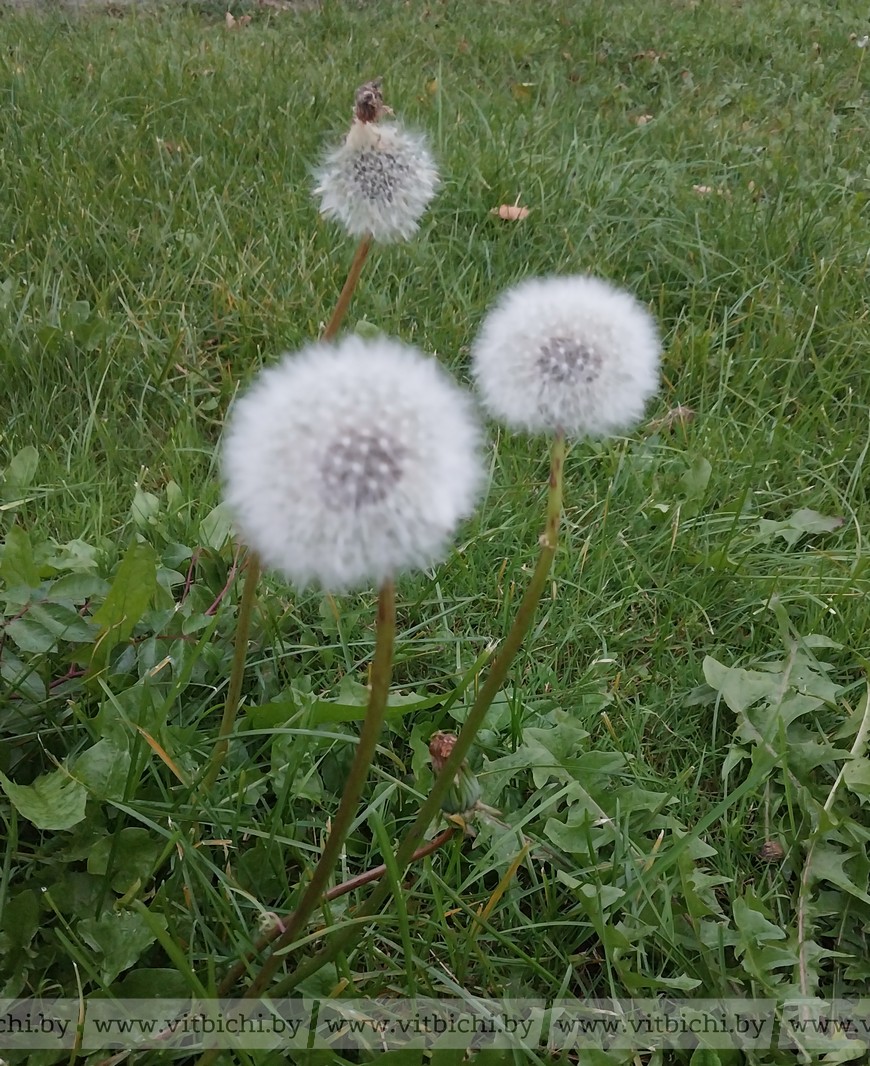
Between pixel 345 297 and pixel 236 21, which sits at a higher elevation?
pixel 345 297

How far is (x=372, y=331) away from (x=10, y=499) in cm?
95

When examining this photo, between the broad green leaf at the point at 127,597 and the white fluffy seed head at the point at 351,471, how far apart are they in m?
0.74

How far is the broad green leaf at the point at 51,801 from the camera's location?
125 cm

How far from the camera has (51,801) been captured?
1291 mm

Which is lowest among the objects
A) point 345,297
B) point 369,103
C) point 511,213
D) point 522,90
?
point 511,213

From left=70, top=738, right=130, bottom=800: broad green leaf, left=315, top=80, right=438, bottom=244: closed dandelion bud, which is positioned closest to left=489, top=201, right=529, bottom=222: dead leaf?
left=315, top=80, right=438, bottom=244: closed dandelion bud

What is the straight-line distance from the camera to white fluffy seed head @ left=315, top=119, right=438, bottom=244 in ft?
4.45

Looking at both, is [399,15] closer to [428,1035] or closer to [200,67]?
[200,67]

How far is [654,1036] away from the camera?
4.26 feet

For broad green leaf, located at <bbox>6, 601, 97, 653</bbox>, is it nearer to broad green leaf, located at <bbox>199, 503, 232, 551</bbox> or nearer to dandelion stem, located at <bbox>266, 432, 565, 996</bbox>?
broad green leaf, located at <bbox>199, 503, 232, 551</bbox>

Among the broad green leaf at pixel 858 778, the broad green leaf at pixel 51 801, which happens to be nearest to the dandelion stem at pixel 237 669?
the broad green leaf at pixel 51 801
